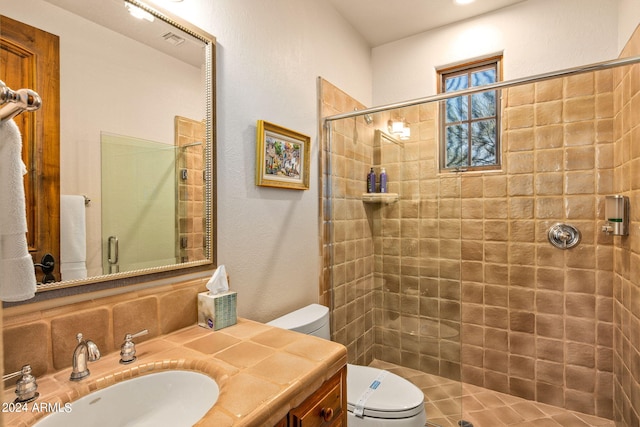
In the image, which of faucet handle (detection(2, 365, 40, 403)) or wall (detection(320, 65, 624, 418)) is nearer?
faucet handle (detection(2, 365, 40, 403))

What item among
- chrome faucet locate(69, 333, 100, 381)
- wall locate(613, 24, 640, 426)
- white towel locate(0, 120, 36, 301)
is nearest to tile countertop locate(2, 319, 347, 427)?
chrome faucet locate(69, 333, 100, 381)

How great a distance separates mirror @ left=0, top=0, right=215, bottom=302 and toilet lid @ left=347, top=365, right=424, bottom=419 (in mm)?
946

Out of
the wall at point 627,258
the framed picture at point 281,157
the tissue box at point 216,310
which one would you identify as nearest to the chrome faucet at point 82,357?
the tissue box at point 216,310

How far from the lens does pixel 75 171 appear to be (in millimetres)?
933

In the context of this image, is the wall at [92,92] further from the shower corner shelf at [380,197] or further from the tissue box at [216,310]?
the shower corner shelf at [380,197]

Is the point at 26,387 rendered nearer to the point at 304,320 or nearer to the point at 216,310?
the point at 216,310

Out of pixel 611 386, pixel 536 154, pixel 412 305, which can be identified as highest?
pixel 536 154

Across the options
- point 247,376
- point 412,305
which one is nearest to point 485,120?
point 412,305

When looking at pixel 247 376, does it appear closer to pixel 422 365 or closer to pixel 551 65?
pixel 422 365

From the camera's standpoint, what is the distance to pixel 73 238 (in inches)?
36.9

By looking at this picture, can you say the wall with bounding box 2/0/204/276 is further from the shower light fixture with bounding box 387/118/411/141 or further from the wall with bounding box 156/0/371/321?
the shower light fixture with bounding box 387/118/411/141

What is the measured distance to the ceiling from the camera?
2.24 meters

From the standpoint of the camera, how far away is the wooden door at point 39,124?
822 millimetres

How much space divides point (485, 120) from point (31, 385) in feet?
8.76
